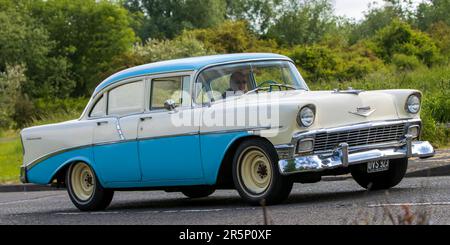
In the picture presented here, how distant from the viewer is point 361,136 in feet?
32.5

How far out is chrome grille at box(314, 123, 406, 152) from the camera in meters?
9.68

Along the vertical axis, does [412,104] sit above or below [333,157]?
above

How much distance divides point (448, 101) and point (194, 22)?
73211mm

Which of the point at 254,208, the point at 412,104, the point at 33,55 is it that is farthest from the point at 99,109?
the point at 33,55

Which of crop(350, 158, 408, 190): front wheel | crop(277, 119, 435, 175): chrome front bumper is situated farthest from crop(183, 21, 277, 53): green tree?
crop(277, 119, 435, 175): chrome front bumper

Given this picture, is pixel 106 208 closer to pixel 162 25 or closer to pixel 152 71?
pixel 152 71

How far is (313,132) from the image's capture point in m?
9.54

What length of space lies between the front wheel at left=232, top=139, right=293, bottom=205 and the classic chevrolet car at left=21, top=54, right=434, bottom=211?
0.01 meters

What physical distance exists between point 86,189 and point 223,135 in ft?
8.59

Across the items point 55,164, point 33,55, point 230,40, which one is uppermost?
point 230,40

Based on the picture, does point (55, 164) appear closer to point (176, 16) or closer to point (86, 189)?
point (86, 189)

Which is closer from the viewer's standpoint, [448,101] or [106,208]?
[106,208]

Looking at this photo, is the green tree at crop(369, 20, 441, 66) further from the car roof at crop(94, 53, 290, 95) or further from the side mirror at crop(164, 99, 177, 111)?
the side mirror at crop(164, 99, 177, 111)

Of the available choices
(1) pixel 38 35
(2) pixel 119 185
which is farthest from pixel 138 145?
(1) pixel 38 35
